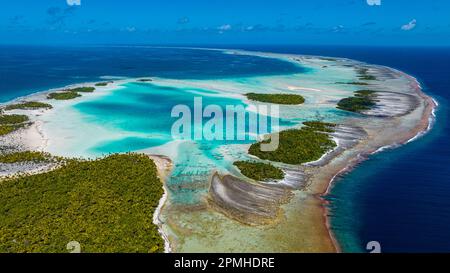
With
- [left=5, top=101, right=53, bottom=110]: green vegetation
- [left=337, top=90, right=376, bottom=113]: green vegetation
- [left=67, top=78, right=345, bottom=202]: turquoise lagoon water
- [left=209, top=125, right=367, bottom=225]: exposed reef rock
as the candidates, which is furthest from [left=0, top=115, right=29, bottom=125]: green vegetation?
[left=337, top=90, right=376, bottom=113]: green vegetation

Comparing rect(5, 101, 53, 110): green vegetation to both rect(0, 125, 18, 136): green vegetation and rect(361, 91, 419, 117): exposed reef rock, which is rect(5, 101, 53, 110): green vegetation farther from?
rect(361, 91, 419, 117): exposed reef rock

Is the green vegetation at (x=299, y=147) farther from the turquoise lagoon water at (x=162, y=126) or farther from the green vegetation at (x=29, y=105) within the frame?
the green vegetation at (x=29, y=105)

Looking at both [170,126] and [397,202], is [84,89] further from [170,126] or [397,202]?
[397,202]

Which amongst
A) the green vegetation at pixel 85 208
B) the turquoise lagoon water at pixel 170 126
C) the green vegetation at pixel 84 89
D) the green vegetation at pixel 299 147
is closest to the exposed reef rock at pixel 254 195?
the green vegetation at pixel 299 147
